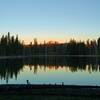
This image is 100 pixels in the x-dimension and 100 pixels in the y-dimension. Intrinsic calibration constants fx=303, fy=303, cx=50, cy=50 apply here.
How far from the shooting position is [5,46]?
632 ft

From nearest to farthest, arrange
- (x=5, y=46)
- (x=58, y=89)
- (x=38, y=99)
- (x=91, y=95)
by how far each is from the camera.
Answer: (x=38, y=99) → (x=91, y=95) → (x=58, y=89) → (x=5, y=46)

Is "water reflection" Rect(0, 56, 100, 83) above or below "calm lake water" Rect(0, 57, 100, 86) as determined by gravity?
above

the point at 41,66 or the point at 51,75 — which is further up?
the point at 41,66

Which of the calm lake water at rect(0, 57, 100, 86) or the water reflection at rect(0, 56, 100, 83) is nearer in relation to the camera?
the calm lake water at rect(0, 57, 100, 86)

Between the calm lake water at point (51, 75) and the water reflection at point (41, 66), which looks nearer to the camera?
the calm lake water at point (51, 75)

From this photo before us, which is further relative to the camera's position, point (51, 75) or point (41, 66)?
point (41, 66)

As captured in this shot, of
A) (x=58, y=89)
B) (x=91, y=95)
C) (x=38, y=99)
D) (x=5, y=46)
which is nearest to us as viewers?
(x=38, y=99)

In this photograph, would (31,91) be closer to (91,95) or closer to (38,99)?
(38,99)

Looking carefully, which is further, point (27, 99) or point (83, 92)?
point (83, 92)

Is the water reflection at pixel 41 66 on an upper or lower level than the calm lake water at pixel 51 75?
upper

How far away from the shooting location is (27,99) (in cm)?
2880

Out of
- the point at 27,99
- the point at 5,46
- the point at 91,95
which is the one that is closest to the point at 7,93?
the point at 27,99

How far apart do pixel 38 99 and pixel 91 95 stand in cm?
571

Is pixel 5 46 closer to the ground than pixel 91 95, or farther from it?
farther from it
